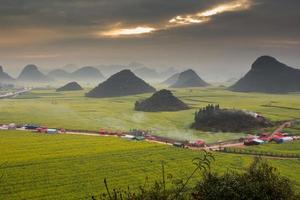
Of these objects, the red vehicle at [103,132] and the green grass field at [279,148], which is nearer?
the green grass field at [279,148]

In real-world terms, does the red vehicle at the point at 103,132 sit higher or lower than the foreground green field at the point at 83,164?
higher

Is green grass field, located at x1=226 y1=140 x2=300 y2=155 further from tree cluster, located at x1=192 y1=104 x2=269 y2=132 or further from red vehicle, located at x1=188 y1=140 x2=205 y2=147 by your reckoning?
tree cluster, located at x1=192 y1=104 x2=269 y2=132

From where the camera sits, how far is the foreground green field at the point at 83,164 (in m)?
51.9

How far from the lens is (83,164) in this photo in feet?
213

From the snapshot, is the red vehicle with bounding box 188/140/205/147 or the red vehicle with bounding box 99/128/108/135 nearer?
the red vehicle with bounding box 188/140/205/147

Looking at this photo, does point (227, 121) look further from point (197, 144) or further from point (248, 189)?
point (248, 189)

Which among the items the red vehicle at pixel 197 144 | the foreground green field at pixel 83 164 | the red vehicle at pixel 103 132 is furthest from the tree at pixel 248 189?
the red vehicle at pixel 103 132

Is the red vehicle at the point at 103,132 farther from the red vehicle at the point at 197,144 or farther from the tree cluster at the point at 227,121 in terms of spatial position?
the tree cluster at the point at 227,121

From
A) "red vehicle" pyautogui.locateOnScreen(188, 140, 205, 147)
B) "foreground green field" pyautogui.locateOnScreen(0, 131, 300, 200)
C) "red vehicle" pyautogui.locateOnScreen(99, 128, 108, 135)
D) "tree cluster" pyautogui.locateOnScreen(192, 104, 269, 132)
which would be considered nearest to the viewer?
"foreground green field" pyautogui.locateOnScreen(0, 131, 300, 200)

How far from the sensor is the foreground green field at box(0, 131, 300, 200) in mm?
51906

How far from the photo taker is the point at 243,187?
110ft

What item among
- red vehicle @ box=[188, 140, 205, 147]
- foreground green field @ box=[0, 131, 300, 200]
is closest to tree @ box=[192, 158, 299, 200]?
foreground green field @ box=[0, 131, 300, 200]

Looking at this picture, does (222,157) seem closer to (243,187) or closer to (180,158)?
(180,158)

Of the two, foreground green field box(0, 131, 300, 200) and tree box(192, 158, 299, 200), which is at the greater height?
tree box(192, 158, 299, 200)
